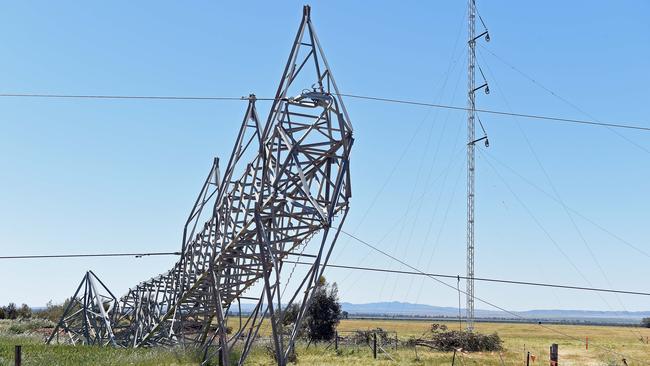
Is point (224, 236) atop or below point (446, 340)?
atop

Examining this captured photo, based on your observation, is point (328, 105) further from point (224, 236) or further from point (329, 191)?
point (224, 236)

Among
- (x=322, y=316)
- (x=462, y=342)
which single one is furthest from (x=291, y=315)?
(x=462, y=342)

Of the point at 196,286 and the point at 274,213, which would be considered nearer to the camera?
the point at 274,213

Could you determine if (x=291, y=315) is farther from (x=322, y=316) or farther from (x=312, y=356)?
(x=312, y=356)

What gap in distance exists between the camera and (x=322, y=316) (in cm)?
5022

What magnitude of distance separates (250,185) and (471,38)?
29.8 m

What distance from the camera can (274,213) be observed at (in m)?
18.6

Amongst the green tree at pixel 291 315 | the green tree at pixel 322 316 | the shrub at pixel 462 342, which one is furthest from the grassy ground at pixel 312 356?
the green tree at pixel 291 315

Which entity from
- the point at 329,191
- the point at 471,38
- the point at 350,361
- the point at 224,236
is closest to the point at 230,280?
the point at 224,236

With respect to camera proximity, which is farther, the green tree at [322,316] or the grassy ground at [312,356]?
the green tree at [322,316]

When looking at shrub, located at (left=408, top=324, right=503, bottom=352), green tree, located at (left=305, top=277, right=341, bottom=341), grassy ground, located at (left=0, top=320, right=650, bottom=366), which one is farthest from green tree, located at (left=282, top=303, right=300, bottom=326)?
grassy ground, located at (left=0, top=320, right=650, bottom=366)

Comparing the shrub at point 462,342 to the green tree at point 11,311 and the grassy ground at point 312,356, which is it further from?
the green tree at point 11,311

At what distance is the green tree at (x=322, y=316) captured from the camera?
49688 mm

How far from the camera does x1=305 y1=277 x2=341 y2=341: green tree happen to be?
4969 centimetres
